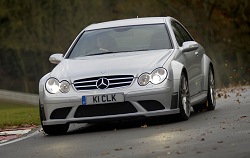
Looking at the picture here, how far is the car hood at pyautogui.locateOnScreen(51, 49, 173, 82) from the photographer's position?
1284 cm

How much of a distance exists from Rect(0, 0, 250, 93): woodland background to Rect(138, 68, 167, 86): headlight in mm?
33167

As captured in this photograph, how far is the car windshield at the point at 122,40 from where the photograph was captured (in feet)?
46.1

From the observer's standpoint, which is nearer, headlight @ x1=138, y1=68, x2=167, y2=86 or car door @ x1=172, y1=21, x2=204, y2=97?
headlight @ x1=138, y1=68, x2=167, y2=86

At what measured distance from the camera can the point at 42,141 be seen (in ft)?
40.5

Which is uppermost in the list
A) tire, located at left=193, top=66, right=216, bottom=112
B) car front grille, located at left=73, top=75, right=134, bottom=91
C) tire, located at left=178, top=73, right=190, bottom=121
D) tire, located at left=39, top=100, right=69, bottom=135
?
car front grille, located at left=73, top=75, right=134, bottom=91

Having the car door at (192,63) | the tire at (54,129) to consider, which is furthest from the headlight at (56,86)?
the car door at (192,63)

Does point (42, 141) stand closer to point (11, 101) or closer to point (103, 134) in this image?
point (103, 134)

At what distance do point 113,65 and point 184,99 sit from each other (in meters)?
1.21

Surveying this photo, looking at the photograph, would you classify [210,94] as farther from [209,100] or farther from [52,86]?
[52,86]

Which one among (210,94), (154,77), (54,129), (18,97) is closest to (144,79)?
(154,77)

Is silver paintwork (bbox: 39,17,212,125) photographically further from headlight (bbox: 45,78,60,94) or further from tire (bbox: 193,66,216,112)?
tire (bbox: 193,66,216,112)

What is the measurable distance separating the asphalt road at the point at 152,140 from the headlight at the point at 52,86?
2.18 ft

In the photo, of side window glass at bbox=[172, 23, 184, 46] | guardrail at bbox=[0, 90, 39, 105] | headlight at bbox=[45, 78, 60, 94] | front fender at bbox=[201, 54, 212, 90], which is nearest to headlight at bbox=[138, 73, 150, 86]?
headlight at bbox=[45, 78, 60, 94]

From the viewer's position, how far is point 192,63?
1455cm
